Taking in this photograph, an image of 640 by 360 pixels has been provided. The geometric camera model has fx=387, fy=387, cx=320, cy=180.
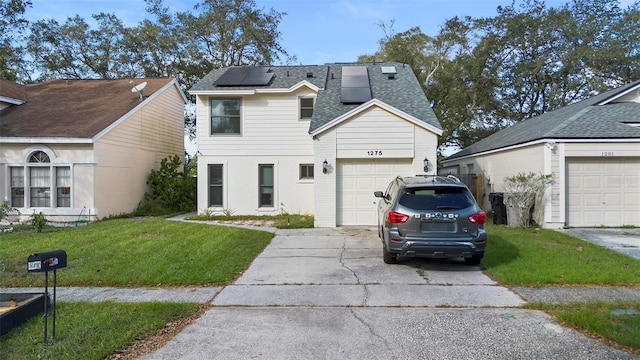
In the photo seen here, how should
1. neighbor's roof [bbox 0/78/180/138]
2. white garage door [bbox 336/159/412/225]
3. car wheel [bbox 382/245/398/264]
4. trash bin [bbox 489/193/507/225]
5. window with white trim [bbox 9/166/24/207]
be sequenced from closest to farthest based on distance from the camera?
1. car wheel [bbox 382/245/398/264]
2. trash bin [bbox 489/193/507/225]
3. white garage door [bbox 336/159/412/225]
4. window with white trim [bbox 9/166/24/207]
5. neighbor's roof [bbox 0/78/180/138]

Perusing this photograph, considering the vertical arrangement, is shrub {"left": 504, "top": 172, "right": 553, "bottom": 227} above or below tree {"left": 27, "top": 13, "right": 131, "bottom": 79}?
below

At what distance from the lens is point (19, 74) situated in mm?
27688

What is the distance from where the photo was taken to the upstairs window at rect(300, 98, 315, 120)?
616 inches

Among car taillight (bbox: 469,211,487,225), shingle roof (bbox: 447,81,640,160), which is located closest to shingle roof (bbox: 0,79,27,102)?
car taillight (bbox: 469,211,487,225)

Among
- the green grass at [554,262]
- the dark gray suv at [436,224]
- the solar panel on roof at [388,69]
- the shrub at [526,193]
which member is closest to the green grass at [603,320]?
the green grass at [554,262]

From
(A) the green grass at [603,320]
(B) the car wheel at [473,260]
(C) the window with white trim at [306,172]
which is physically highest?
(C) the window with white trim at [306,172]

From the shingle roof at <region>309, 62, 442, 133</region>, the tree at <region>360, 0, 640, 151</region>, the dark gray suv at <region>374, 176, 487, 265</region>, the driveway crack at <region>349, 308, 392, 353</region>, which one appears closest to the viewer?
the driveway crack at <region>349, 308, 392, 353</region>

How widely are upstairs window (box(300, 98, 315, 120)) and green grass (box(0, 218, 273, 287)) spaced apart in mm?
5967

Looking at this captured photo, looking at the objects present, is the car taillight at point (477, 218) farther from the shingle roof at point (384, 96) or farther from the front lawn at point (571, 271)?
the shingle roof at point (384, 96)

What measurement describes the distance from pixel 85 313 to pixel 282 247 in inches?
200

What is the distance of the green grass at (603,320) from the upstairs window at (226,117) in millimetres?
12721

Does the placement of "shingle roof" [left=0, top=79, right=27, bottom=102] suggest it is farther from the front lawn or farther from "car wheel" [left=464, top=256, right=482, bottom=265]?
the front lawn

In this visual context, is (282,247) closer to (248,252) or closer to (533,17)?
(248,252)

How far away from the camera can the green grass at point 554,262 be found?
639 cm
